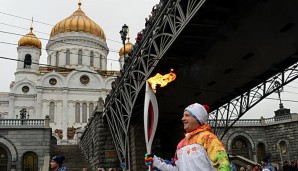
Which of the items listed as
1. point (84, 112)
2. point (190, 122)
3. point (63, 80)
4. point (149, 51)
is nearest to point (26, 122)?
point (84, 112)

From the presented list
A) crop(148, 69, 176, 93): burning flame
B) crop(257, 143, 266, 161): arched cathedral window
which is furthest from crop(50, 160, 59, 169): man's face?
crop(257, 143, 266, 161): arched cathedral window

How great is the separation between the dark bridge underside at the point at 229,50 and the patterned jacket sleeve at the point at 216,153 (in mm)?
6259

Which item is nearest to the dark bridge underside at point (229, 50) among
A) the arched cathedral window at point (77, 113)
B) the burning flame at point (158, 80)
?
the burning flame at point (158, 80)

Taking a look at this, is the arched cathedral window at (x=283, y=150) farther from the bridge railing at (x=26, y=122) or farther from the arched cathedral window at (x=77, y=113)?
the arched cathedral window at (x=77, y=113)

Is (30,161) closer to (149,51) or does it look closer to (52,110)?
(52,110)

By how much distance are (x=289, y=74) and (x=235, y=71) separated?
267cm

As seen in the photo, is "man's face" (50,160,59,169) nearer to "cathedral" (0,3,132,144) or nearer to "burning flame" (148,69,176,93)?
"burning flame" (148,69,176,93)

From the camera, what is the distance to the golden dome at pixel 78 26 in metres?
52.3

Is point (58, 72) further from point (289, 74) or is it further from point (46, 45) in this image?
point (289, 74)

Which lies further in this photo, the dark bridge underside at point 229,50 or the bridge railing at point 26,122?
the bridge railing at point 26,122

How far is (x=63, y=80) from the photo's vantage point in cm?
4697

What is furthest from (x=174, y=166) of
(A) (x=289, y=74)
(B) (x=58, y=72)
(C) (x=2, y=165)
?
(B) (x=58, y=72)

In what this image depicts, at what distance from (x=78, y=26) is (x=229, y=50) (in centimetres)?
4186

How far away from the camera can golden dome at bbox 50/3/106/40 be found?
5234cm
